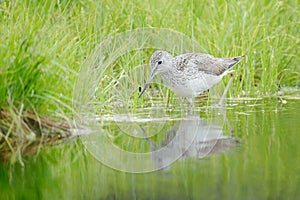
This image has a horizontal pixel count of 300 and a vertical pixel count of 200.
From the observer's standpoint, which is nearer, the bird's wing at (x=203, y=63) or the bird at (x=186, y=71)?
the bird at (x=186, y=71)

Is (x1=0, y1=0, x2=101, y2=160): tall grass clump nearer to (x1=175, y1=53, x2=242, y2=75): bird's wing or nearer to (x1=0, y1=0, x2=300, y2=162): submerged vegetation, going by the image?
(x1=0, y1=0, x2=300, y2=162): submerged vegetation

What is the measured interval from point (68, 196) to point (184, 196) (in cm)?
84

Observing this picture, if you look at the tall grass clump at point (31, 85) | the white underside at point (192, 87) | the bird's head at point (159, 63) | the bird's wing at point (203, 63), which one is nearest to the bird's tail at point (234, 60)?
the bird's wing at point (203, 63)

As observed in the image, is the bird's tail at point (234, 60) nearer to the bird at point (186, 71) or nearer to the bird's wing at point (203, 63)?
the bird's wing at point (203, 63)

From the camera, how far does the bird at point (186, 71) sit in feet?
26.2

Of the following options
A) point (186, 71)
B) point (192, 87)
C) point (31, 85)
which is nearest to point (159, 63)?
point (186, 71)

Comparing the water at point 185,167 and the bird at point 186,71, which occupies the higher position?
the bird at point 186,71

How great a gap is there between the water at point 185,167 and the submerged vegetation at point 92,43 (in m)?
0.46

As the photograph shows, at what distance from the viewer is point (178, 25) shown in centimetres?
948

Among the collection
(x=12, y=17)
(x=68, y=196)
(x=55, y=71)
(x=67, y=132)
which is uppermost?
(x=12, y=17)

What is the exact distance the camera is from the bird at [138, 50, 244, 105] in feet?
26.2

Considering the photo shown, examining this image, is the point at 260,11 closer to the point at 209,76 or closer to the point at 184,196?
the point at 209,76

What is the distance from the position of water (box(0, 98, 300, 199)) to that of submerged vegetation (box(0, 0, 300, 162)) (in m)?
0.46

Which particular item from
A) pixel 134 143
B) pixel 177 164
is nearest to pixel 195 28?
pixel 134 143
